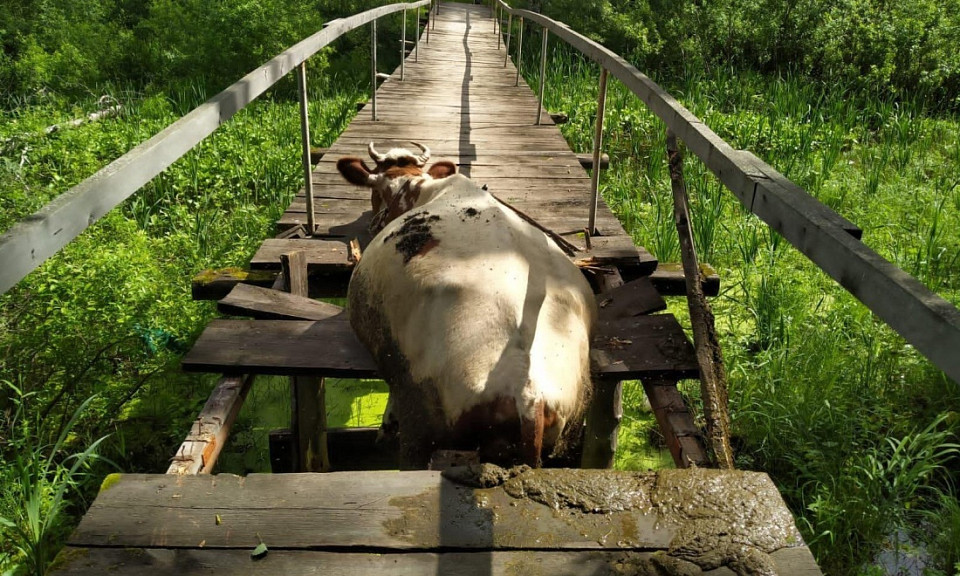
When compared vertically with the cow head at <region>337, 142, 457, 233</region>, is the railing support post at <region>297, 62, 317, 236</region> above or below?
above

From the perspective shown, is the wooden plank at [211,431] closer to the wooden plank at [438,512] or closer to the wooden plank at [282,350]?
the wooden plank at [282,350]

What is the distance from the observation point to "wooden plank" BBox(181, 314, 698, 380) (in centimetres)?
247

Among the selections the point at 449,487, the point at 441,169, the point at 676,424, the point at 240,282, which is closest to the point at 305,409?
the point at 240,282

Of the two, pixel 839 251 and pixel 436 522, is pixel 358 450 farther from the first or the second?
pixel 839 251

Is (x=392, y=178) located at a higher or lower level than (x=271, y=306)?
higher

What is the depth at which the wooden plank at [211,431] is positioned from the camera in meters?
2.02

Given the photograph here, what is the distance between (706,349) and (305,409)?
197 cm

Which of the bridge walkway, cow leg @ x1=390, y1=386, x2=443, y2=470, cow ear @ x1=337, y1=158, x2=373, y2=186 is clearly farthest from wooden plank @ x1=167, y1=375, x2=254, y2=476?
cow ear @ x1=337, y1=158, x2=373, y2=186

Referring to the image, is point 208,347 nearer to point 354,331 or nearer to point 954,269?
point 354,331

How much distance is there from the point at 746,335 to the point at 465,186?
2.38 metres

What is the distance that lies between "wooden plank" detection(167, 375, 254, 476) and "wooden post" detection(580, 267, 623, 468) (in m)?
1.58

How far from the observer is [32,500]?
2.53 meters

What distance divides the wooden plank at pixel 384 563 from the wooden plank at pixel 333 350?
1.00 m

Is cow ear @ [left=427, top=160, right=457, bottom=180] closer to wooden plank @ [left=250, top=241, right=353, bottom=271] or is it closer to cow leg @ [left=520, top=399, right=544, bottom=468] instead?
wooden plank @ [left=250, top=241, right=353, bottom=271]
